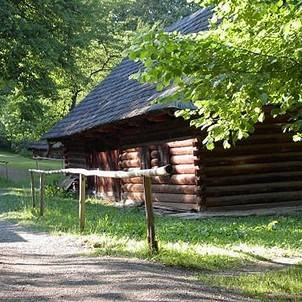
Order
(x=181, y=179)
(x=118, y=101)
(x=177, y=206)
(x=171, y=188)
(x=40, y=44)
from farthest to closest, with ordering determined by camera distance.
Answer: (x=40, y=44) → (x=118, y=101) → (x=171, y=188) → (x=177, y=206) → (x=181, y=179)

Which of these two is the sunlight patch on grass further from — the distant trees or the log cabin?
the distant trees

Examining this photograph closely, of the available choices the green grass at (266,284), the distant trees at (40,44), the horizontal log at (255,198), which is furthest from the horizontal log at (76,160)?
the green grass at (266,284)

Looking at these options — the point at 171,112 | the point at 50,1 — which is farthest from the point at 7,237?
the point at 50,1

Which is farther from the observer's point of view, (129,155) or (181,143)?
(129,155)

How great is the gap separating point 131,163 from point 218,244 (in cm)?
872

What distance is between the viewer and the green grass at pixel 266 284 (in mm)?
5258

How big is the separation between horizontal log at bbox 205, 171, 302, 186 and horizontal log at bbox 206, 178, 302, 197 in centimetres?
10

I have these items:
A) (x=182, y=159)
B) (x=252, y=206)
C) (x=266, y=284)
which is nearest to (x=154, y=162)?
(x=182, y=159)

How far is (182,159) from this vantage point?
1357cm

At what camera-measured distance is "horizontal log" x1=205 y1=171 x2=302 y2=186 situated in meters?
13.1

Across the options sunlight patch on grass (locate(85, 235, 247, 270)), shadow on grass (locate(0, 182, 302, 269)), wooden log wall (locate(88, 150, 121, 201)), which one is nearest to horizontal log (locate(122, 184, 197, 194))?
shadow on grass (locate(0, 182, 302, 269))

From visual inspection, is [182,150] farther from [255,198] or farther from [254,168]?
[255,198]

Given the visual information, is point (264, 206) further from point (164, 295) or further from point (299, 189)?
point (164, 295)

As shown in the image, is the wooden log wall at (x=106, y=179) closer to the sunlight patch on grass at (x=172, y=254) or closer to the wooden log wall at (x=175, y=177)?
the wooden log wall at (x=175, y=177)
